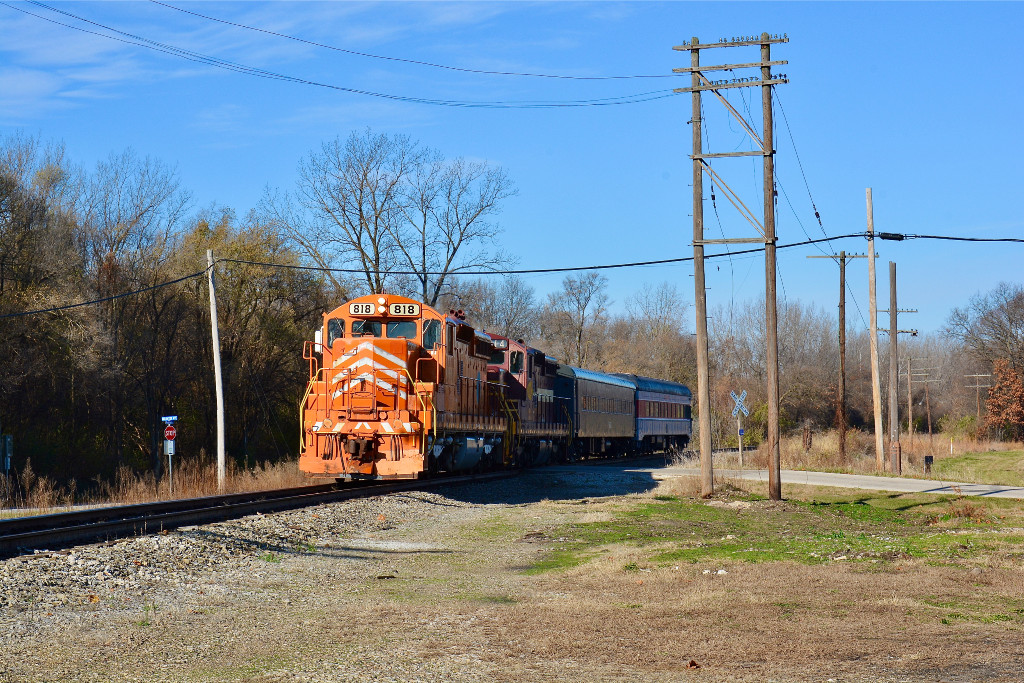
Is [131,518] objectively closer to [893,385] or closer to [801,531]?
[801,531]

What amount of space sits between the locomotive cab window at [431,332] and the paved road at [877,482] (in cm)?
977

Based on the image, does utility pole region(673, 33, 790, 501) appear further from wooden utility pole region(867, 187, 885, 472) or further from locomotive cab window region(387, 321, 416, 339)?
wooden utility pole region(867, 187, 885, 472)

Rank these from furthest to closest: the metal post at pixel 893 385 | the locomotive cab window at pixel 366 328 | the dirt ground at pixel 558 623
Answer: the metal post at pixel 893 385 < the locomotive cab window at pixel 366 328 < the dirt ground at pixel 558 623

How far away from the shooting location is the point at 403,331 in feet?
70.0

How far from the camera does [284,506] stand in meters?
17.0

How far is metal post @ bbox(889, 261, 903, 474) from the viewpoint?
3234cm

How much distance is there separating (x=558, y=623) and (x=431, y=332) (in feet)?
44.5

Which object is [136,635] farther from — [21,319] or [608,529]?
[21,319]

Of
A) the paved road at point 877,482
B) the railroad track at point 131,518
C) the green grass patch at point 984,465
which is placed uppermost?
the railroad track at point 131,518

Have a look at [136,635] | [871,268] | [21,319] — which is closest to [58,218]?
[21,319]

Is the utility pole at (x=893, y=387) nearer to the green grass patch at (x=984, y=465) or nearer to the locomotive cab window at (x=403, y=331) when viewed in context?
the green grass patch at (x=984, y=465)

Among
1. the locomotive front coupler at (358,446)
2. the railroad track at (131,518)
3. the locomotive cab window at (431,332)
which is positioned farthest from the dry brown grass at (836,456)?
the railroad track at (131,518)

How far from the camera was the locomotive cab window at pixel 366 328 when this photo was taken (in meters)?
21.4

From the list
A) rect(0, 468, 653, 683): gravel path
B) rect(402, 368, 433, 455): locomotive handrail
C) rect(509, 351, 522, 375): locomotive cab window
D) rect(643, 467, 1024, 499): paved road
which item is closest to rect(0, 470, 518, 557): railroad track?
rect(0, 468, 653, 683): gravel path
